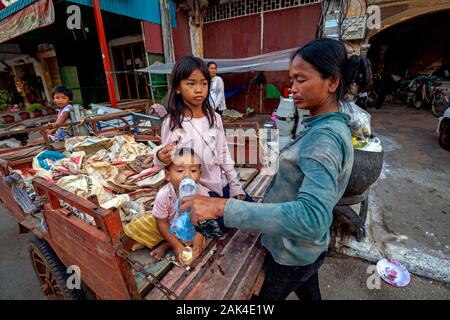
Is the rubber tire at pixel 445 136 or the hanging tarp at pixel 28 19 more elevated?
the hanging tarp at pixel 28 19

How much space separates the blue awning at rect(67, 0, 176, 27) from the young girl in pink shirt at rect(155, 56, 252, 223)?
5.91 m

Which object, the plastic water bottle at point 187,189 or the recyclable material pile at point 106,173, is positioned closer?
A: the plastic water bottle at point 187,189

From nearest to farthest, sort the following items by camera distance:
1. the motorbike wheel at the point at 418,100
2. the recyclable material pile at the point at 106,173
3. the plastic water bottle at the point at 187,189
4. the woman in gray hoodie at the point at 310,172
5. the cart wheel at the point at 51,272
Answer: the woman in gray hoodie at the point at 310,172
the plastic water bottle at the point at 187,189
the cart wheel at the point at 51,272
the recyclable material pile at the point at 106,173
the motorbike wheel at the point at 418,100

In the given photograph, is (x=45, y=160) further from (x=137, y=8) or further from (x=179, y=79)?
(x=137, y=8)

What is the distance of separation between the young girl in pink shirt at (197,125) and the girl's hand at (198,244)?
0.31 m

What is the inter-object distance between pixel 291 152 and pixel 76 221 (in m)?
1.16

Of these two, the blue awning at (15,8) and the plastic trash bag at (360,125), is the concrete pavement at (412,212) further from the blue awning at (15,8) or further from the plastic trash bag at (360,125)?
the blue awning at (15,8)

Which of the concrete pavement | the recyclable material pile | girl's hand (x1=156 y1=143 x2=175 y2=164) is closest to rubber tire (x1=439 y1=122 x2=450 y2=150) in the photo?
the concrete pavement

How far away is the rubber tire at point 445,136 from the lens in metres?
4.88

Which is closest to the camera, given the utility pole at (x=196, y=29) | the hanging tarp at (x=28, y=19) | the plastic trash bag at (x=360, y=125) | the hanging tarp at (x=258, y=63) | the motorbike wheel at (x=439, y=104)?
the plastic trash bag at (x=360, y=125)

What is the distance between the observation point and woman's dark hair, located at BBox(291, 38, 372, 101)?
0.89 metres

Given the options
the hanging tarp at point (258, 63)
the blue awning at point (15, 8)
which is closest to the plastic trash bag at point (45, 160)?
the blue awning at point (15, 8)

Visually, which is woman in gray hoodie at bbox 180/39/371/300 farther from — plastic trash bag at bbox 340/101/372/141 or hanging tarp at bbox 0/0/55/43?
hanging tarp at bbox 0/0/55/43

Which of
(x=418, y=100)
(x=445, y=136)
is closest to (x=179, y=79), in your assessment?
(x=445, y=136)
